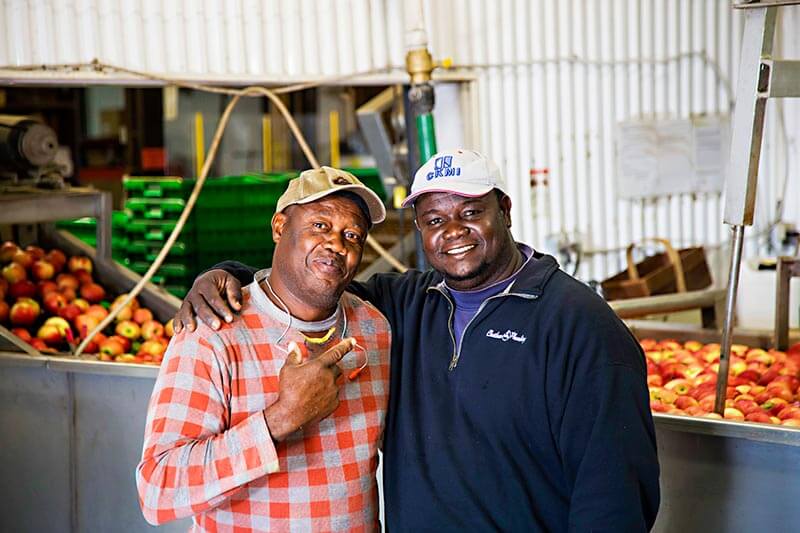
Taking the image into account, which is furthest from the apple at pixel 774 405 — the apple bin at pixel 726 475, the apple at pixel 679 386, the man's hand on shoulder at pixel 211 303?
the man's hand on shoulder at pixel 211 303

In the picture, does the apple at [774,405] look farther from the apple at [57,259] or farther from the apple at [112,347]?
the apple at [57,259]

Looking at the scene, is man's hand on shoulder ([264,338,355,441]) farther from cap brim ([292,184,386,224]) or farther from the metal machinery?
the metal machinery

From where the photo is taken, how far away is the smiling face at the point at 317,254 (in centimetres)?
192

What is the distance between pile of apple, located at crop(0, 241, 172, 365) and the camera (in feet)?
12.4

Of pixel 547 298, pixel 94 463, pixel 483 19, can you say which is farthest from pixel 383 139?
pixel 547 298

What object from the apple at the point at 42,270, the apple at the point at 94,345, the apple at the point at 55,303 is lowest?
the apple at the point at 94,345

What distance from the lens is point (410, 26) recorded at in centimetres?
392

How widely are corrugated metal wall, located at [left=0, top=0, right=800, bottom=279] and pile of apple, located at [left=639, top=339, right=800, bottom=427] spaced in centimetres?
126

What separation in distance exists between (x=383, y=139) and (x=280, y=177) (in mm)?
1612

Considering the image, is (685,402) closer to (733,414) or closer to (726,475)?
(733,414)

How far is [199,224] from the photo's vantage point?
5461 millimetres

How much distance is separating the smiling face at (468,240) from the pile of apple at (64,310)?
1798mm

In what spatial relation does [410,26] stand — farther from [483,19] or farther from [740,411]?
[740,411]

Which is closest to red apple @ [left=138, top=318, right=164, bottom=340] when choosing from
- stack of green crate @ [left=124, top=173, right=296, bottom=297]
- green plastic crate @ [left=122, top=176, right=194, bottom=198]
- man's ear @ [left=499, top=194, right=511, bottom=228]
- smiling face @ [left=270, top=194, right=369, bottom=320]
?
stack of green crate @ [left=124, top=173, right=296, bottom=297]
